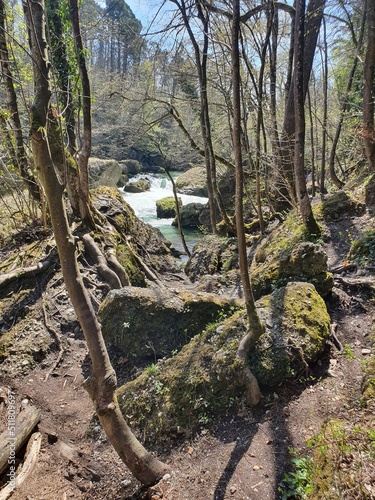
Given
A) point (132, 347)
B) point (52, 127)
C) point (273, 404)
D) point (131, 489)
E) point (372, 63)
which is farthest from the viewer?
point (372, 63)

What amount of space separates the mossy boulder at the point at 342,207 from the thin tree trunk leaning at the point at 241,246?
4019mm

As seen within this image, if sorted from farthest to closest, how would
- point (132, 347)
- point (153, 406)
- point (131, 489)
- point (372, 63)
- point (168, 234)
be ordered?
point (168, 234) → point (372, 63) → point (132, 347) → point (153, 406) → point (131, 489)

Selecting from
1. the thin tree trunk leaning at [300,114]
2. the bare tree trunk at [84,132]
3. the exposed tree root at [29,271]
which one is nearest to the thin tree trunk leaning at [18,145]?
the bare tree trunk at [84,132]

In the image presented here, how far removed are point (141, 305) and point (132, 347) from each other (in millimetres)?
604

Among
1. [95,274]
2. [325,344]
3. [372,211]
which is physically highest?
[372,211]

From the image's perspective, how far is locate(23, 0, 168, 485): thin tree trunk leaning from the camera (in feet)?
6.31

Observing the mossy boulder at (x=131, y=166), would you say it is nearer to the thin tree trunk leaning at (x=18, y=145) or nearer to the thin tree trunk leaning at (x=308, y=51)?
the thin tree trunk leaning at (x=18, y=145)

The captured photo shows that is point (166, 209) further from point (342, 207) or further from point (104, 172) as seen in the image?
point (342, 207)

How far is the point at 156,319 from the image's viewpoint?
14.4 feet

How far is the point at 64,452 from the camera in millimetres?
2930

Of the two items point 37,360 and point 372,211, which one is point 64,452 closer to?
point 37,360

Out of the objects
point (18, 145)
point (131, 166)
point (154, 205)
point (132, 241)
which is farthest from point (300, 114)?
point (131, 166)

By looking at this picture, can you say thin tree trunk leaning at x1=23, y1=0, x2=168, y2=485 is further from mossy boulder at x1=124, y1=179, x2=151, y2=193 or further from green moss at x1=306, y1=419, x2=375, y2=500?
mossy boulder at x1=124, y1=179, x2=151, y2=193

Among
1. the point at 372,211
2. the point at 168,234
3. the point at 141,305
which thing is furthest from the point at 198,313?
the point at 168,234
